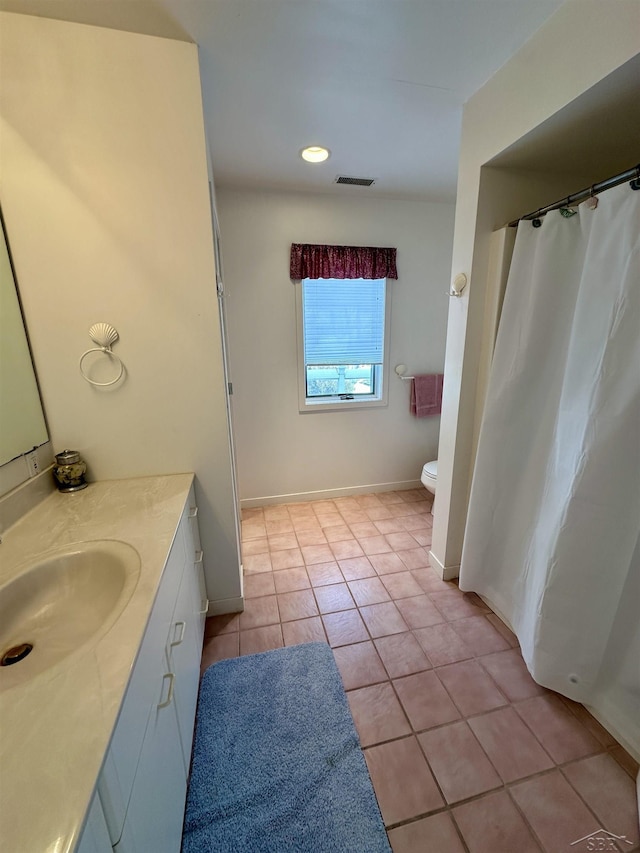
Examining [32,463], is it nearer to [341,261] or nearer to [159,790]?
[159,790]

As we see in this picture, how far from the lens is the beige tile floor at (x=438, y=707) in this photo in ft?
3.44

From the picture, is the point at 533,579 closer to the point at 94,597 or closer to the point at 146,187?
the point at 94,597

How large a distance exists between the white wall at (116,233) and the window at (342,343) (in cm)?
135

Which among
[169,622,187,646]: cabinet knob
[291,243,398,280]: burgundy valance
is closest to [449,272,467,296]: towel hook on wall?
[291,243,398,280]: burgundy valance

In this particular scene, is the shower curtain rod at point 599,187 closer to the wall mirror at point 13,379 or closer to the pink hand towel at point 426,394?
the pink hand towel at point 426,394

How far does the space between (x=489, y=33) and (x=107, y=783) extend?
7.49 feet

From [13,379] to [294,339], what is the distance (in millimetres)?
1799

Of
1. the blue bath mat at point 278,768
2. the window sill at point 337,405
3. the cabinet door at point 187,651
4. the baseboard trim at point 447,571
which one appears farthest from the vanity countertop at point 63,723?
the window sill at point 337,405

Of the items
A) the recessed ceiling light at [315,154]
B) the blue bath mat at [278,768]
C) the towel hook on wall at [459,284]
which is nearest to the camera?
the blue bath mat at [278,768]

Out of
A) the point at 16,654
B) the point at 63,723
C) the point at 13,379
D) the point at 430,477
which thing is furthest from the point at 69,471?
the point at 430,477

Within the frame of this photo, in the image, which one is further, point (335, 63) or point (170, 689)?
point (335, 63)

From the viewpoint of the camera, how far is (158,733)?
0.82m

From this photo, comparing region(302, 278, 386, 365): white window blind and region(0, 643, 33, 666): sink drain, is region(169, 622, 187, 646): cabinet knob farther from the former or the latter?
region(302, 278, 386, 365): white window blind

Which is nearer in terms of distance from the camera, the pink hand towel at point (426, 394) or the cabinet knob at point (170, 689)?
the cabinet knob at point (170, 689)
